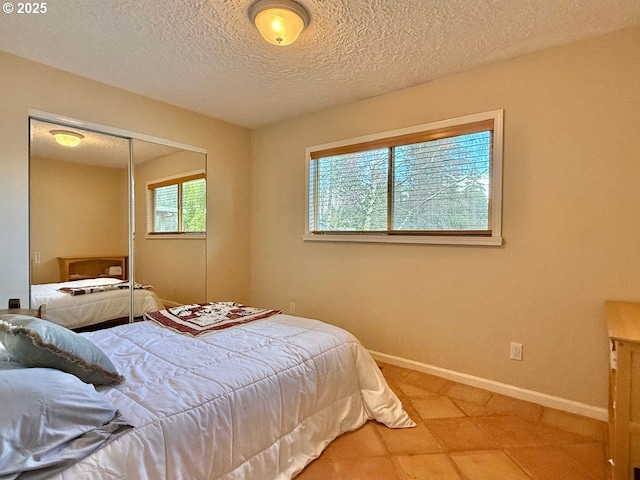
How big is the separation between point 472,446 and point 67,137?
139 inches

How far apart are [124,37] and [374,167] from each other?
82.1 inches

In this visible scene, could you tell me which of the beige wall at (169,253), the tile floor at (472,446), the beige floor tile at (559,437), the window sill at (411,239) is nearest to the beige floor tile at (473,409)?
the tile floor at (472,446)

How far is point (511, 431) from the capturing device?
6.52 feet

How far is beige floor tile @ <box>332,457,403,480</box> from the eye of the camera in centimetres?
162

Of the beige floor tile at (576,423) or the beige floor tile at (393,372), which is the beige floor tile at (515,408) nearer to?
the beige floor tile at (576,423)

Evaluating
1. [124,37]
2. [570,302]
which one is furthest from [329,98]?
[570,302]

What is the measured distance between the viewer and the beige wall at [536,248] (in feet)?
6.73

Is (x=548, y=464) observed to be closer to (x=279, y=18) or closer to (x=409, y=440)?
(x=409, y=440)

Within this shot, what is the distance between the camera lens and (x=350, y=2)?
1.81 metres

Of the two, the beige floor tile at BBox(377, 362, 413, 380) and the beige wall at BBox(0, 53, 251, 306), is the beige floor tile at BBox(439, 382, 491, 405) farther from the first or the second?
the beige wall at BBox(0, 53, 251, 306)

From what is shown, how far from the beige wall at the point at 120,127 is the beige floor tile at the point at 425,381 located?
7.12 feet

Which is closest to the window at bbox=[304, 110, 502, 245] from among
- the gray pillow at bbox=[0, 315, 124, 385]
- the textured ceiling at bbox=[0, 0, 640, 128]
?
the textured ceiling at bbox=[0, 0, 640, 128]

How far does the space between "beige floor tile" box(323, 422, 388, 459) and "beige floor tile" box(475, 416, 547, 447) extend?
2.20ft

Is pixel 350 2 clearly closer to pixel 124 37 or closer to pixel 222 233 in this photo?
pixel 124 37
